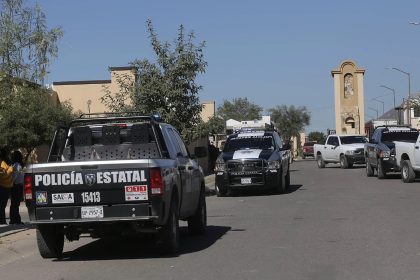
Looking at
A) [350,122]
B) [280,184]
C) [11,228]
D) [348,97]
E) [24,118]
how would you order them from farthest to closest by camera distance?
[348,97]
[350,122]
[24,118]
[280,184]
[11,228]

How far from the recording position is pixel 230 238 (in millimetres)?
11438

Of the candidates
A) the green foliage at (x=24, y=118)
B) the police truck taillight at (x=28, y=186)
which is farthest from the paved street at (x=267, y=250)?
the green foliage at (x=24, y=118)

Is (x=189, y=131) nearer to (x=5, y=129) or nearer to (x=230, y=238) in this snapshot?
(x=5, y=129)

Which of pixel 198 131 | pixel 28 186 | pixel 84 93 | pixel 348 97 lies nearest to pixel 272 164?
pixel 198 131

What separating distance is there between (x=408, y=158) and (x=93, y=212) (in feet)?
53.8

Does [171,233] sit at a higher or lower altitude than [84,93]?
lower

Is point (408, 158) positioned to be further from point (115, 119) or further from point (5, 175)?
point (115, 119)

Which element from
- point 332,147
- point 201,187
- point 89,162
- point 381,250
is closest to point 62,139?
point 89,162

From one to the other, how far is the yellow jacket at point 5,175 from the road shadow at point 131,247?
292cm

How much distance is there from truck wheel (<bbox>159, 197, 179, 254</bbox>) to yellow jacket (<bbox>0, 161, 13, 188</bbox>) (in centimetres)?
516

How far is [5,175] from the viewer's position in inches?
537

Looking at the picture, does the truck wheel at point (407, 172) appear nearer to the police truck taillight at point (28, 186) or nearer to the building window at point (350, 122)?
the police truck taillight at point (28, 186)

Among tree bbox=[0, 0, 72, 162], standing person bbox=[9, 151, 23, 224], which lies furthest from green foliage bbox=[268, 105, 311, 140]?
standing person bbox=[9, 151, 23, 224]

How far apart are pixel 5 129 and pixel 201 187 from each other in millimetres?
12213
